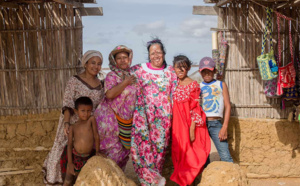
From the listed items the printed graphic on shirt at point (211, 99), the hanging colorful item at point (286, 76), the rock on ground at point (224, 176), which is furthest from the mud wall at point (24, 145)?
the hanging colorful item at point (286, 76)

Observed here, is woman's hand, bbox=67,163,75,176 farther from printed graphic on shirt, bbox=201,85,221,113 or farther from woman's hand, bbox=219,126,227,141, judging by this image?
woman's hand, bbox=219,126,227,141

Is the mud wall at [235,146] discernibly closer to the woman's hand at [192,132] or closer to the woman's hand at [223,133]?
the woman's hand at [223,133]

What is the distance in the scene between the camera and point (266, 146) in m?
5.79

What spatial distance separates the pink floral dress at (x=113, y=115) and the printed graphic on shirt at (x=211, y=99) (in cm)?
103

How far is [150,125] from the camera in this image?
4.19 meters

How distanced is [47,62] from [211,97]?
2.95 m

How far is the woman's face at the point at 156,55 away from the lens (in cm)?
415

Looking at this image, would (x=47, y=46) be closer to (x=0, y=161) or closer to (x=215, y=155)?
(x=0, y=161)

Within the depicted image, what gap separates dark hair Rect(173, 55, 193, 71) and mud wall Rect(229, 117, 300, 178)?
1.86 metres

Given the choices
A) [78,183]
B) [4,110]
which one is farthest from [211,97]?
[4,110]

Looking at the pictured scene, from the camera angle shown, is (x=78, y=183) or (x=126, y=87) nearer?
(x=78, y=183)

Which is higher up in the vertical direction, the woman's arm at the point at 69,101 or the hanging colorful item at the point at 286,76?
the hanging colorful item at the point at 286,76

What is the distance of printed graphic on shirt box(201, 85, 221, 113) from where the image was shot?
14.9ft

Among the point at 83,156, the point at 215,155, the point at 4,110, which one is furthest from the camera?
the point at 215,155
